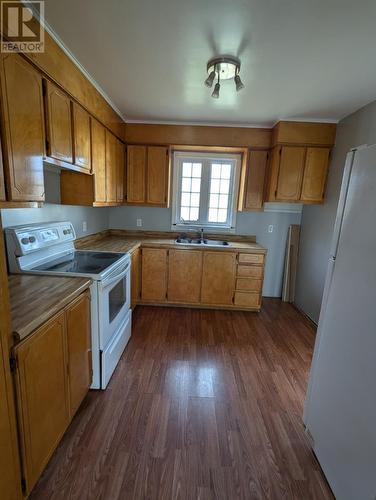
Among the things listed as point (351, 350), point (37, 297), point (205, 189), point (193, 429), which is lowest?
point (193, 429)

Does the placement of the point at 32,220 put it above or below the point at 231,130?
below

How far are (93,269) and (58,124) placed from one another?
3.49 feet

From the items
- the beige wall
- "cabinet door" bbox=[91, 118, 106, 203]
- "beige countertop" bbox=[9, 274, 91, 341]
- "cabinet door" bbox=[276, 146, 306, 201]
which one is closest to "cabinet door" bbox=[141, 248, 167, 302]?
"cabinet door" bbox=[91, 118, 106, 203]

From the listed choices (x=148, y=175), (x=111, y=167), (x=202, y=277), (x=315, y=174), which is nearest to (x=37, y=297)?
(x=111, y=167)

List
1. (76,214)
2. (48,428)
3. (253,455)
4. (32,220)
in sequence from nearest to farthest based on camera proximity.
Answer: (48,428) < (253,455) < (32,220) < (76,214)

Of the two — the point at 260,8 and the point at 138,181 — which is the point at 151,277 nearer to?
the point at 138,181

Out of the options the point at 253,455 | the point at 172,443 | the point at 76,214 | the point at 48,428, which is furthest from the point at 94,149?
the point at 253,455

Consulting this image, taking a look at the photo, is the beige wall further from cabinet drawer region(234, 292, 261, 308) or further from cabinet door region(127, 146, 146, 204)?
cabinet door region(127, 146, 146, 204)

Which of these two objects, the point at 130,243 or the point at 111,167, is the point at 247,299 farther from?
the point at 111,167

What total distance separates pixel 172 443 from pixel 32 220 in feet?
6.33

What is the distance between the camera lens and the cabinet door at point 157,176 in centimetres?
331

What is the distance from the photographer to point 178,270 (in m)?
3.30

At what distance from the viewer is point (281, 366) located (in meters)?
2.30

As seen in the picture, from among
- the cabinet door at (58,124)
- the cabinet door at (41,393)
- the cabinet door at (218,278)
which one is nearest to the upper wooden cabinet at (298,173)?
the cabinet door at (218,278)
